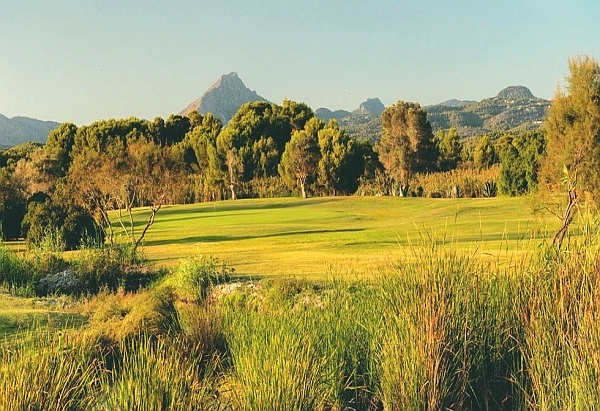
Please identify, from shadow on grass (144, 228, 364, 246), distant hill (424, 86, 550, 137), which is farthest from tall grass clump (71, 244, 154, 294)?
distant hill (424, 86, 550, 137)

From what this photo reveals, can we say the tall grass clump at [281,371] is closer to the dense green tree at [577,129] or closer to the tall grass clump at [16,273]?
the tall grass clump at [16,273]

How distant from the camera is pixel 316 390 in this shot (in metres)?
3.89

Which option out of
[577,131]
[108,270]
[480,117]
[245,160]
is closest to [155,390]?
[108,270]

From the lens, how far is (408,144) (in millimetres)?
48188

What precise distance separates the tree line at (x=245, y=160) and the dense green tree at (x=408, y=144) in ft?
0.29

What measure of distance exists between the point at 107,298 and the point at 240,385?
6.28m

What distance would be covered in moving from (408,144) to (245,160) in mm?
13242

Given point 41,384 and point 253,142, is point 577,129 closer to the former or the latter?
point 41,384

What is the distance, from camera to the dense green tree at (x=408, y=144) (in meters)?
47.7

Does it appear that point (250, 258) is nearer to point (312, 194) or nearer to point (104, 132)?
point (312, 194)

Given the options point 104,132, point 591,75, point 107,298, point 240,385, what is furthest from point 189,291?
point 104,132

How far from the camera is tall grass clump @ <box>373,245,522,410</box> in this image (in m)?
3.86

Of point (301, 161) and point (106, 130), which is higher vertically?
point (106, 130)

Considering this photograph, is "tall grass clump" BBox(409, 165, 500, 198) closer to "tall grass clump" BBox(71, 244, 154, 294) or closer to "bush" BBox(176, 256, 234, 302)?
"tall grass clump" BBox(71, 244, 154, 294)
